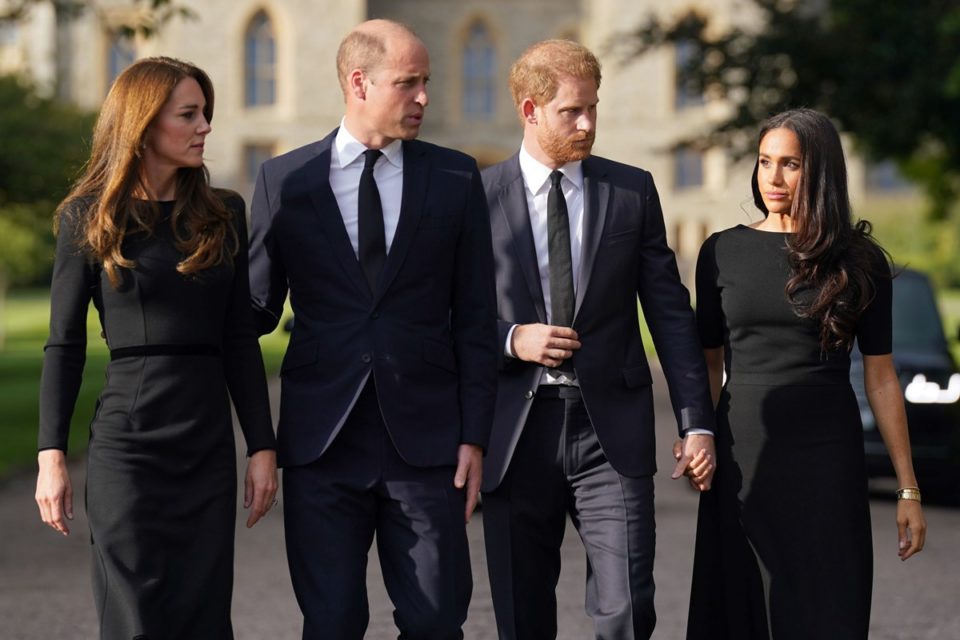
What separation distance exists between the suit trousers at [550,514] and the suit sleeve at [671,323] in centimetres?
28

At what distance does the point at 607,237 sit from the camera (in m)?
5.63

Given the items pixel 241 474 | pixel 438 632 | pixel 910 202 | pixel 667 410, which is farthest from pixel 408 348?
pixel 910 202

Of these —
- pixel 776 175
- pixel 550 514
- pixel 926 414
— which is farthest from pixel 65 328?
pixel 926 414

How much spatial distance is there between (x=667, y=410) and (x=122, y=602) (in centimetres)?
1737

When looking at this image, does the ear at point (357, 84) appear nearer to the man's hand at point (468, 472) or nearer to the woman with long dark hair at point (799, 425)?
the man's hand at point (468, 472)

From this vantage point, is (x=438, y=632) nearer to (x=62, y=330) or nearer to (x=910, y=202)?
(x=62, y=330)

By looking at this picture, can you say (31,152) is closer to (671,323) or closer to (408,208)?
(671,323)

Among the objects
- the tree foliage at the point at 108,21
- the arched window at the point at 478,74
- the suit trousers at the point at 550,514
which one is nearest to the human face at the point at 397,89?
the suit trousers at the point at 550,514

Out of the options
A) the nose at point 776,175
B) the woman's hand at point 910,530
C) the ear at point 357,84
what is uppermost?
the ear at point 357,84

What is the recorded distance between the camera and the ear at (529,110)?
561cm

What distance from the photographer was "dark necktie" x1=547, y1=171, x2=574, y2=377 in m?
5.59

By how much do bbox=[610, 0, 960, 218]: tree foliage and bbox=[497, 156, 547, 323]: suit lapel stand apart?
14.6m

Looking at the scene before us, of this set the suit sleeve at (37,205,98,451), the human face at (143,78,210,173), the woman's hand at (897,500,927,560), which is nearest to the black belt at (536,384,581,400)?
the woman's hand at (897,500,927,560)

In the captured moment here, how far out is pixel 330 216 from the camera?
5141mm
